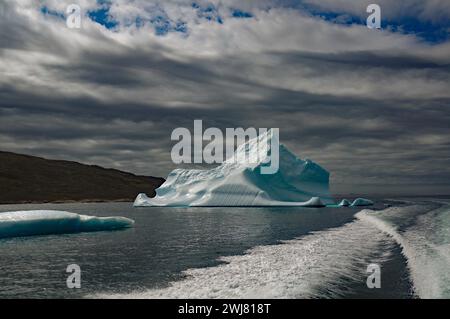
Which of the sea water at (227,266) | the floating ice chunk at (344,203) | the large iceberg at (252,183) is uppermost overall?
the large iceberg at (252,183)

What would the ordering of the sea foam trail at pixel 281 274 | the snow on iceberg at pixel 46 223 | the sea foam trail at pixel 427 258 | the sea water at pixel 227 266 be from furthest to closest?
the snow on iceberg at pixel 46 223
the sea foam trail at pixel 427 258
the sea water at pixel 227 266
the sea foam trail at pixel 281 274

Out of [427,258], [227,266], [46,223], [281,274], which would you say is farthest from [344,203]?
[281,274]

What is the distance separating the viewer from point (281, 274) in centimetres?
1135

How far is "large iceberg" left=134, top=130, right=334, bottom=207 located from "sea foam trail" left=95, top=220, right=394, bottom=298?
3835 cm

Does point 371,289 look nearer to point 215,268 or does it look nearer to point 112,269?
point 215,268

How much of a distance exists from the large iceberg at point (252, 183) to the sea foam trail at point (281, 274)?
38.4 metres

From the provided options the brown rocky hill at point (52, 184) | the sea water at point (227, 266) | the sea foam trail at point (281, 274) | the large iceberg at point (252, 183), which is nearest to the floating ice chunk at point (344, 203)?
the large iceberg at point (252, 183)

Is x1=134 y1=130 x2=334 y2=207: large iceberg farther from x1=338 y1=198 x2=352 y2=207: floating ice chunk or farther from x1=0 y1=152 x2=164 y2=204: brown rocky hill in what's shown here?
x1=0 y1=152 x2=164 y2=204: brown rocky hill

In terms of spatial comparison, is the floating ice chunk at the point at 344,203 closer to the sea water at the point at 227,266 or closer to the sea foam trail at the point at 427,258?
the sea foam trail at the point at 427,258

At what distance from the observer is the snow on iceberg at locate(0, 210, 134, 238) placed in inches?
858

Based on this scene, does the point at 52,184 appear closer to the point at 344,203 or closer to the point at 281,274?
the point at 344,203

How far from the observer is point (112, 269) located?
12.2 m

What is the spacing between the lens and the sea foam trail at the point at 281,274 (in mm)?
9234

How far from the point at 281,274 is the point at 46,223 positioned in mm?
17372
